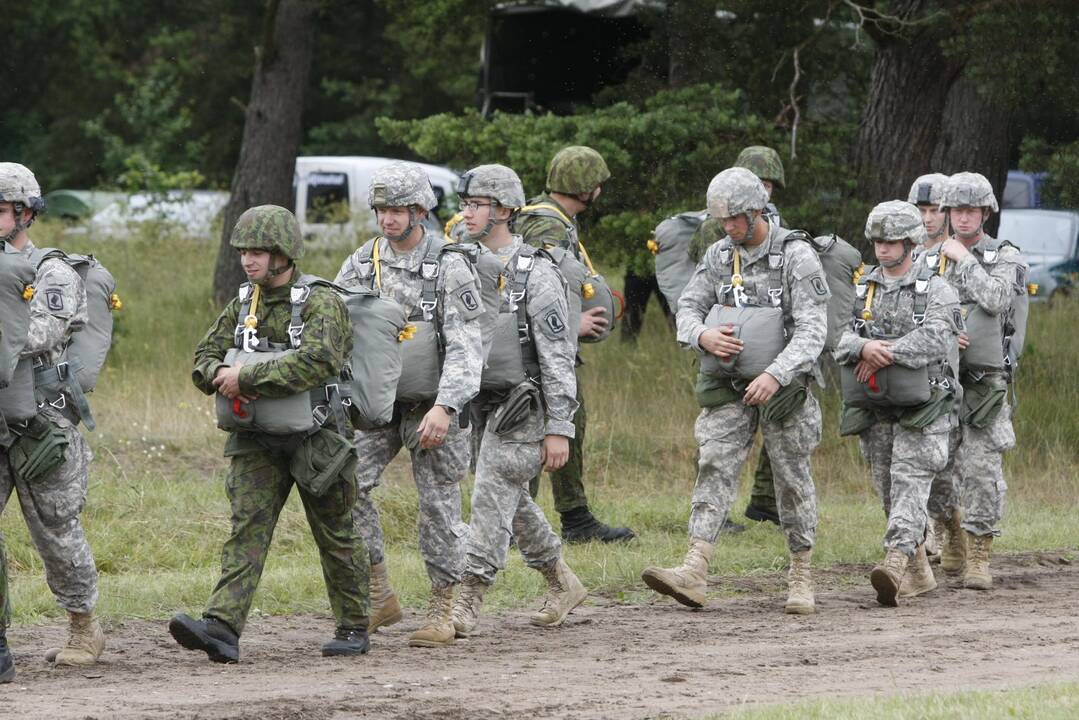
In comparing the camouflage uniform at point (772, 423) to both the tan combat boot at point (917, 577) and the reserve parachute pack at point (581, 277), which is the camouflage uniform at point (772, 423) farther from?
the tan combat boot at point (917, 577)

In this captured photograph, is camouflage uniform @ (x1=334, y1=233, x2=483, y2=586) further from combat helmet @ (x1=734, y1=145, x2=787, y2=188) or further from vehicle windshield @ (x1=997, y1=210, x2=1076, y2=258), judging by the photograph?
vehicle windshield @ (x1=997, y1=210, x2=1076, y2=258)

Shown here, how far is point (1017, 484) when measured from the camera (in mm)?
12797

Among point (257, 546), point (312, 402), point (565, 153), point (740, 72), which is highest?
point (740, 72)

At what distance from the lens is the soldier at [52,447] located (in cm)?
676

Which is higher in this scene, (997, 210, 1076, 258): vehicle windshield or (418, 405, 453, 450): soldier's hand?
(997, 210, 1076, 258): vehicle windshield

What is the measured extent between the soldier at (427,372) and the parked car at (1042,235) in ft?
55.9

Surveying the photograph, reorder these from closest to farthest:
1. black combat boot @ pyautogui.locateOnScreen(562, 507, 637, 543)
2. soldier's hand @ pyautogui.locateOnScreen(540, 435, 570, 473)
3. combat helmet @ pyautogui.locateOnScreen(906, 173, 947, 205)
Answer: soldier's hand @ pyautogui.locateOnScreen(540, 435, 570, 473) < combat helmet @ pyautogui.locateOnScreen(906, 173, 947, 205) < black combat boot @ pyautogui.locateOnScreen(562, 507, 637, 543)

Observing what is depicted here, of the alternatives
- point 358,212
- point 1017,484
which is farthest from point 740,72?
point 358,212

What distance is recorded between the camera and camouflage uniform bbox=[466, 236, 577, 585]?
7.46 m

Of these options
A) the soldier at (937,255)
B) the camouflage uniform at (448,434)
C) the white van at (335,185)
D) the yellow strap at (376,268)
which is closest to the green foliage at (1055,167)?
the soldier at (937,255)

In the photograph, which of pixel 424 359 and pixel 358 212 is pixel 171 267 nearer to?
pixel 358 212

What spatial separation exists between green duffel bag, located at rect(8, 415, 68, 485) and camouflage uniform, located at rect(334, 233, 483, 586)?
1.23 m

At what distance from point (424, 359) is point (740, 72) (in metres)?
8.75

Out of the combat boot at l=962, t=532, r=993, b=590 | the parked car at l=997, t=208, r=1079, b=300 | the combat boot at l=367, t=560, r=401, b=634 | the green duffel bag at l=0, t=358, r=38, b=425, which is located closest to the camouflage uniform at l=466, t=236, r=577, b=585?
the combat boot at l=367, t=560, r=401, b=634
